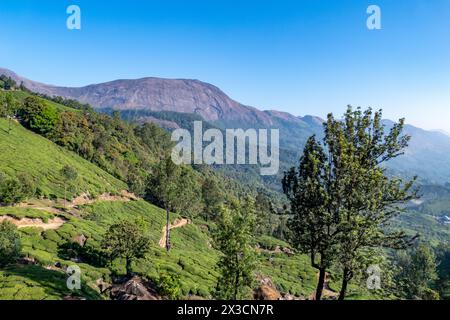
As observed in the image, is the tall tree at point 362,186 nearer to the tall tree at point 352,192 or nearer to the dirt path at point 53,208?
the tall tree at point 352,192

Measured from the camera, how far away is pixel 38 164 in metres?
85.8

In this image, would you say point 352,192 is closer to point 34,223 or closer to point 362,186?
point 362,186

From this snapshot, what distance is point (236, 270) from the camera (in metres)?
28.4

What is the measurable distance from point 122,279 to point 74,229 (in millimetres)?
16508

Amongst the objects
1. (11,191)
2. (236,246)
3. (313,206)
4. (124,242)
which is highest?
(313,206)

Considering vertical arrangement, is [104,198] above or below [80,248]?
below

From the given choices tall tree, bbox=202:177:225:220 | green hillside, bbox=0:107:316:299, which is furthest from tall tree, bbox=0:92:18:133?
tall tree, bbox=202:177:225:220

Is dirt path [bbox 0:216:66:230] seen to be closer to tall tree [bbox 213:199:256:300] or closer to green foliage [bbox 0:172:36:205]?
green foliage [bbox 0:172:36:205]

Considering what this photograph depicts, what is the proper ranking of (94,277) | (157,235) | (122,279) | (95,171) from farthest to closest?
(95,171)
(157,235)
(122,279)
(94,277)

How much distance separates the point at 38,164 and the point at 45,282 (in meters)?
65.7

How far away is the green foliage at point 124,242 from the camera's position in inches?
1655

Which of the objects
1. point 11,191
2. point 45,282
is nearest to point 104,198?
point 11,191
